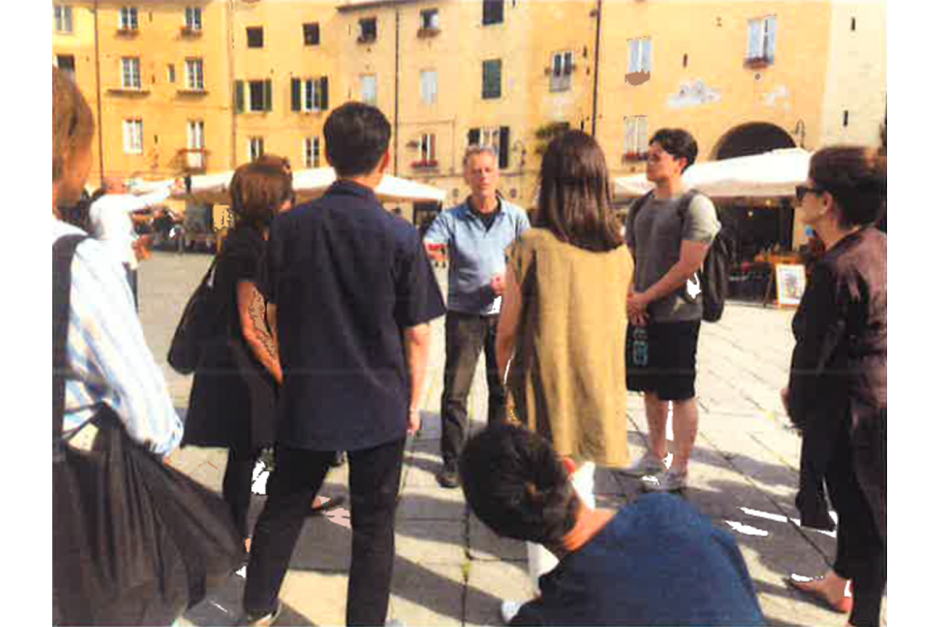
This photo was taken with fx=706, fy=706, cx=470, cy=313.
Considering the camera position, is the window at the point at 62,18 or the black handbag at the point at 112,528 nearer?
the black handbag at the point at 112,528

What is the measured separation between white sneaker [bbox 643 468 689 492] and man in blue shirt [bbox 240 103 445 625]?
160 cm

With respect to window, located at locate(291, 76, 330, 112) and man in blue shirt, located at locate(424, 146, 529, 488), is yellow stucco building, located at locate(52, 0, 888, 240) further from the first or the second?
man in blue shirt, located at locate(424, 146, 529, 488)

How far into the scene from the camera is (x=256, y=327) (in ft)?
7.34

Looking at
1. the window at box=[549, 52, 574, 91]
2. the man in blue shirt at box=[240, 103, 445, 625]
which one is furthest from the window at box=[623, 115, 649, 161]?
the man in blue shirt at box=[240, 103, 445, 625]

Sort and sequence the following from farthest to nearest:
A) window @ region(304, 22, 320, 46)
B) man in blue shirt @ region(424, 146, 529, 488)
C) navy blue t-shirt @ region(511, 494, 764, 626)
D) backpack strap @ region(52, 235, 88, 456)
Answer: man in blue shirt @ region(424, 146, 529, 488) < window @ region(304, 22, 320, 46) < backpack strap @ region(52, 235, 88, 456) < navy blue t-shirt @ region(511, 494, 764, 626)

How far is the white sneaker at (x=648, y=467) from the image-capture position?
3.28 metres

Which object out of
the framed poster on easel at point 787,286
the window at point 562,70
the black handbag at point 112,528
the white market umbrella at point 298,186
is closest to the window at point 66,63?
the white market umbrella at point 298,186

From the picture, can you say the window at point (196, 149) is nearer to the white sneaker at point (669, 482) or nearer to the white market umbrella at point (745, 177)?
the white market umbrella at point (745, 177)

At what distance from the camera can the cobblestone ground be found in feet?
7.37

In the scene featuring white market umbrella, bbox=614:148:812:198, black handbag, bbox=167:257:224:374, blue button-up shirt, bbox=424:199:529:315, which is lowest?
black handbag, bbox=167:257:224:374

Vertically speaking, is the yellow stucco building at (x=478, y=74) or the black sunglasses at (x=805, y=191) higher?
the yellow stucco building at (x=478, y=74)

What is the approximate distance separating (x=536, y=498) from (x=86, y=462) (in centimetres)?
91

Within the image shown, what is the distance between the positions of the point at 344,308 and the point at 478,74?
1.15 meters

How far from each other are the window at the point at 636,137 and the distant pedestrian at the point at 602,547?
161 cm
